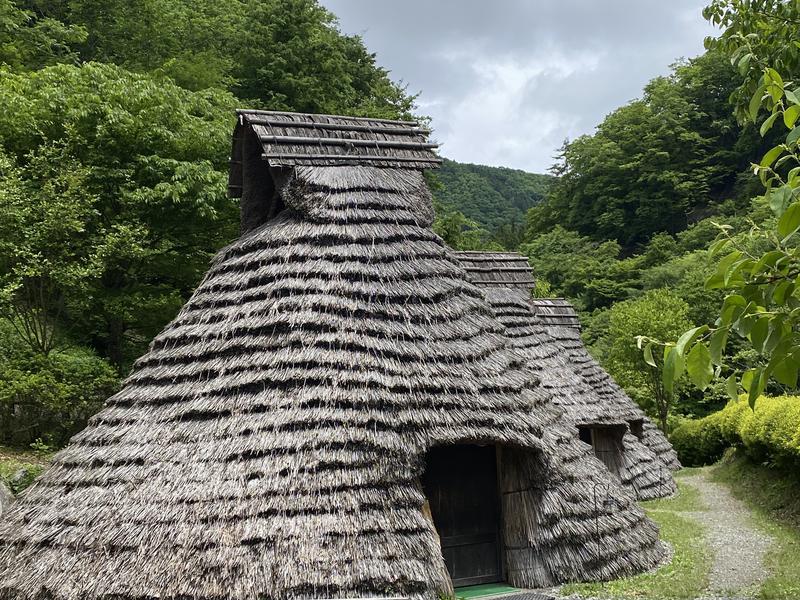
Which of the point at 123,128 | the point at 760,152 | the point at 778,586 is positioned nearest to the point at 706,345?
the point at 778,586

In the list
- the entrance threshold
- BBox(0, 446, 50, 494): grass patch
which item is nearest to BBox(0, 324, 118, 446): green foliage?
BBox(0, 446, 50, 494): grass patch

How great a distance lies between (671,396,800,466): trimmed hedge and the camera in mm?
12992

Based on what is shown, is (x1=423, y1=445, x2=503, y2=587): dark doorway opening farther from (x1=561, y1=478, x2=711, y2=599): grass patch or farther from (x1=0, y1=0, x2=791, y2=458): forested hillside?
(x1=0, y1=0, x2=791, y2=458): forested hillside

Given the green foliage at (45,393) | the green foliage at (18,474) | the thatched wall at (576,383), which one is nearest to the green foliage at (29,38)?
the green foliage at (45,393)

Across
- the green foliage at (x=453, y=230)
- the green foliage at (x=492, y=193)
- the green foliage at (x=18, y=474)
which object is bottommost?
the green foliage at (x=18, y=474)

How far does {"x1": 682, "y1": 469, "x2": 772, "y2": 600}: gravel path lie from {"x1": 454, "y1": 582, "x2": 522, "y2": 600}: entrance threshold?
2.41m

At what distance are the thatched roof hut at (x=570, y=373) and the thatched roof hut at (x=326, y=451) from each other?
156 inches

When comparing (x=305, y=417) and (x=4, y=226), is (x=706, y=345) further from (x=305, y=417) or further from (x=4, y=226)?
(x=4, y=226)

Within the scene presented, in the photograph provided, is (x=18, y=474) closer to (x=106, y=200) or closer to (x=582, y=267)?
(x=106, y=200)

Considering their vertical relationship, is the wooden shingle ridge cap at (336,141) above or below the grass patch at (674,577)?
above

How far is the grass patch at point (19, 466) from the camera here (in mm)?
10938

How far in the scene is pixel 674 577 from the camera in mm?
8570

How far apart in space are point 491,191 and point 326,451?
204 feet

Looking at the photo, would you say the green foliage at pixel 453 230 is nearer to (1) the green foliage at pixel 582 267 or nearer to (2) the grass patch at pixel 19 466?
(1) the green foliage at pixel 582 267
